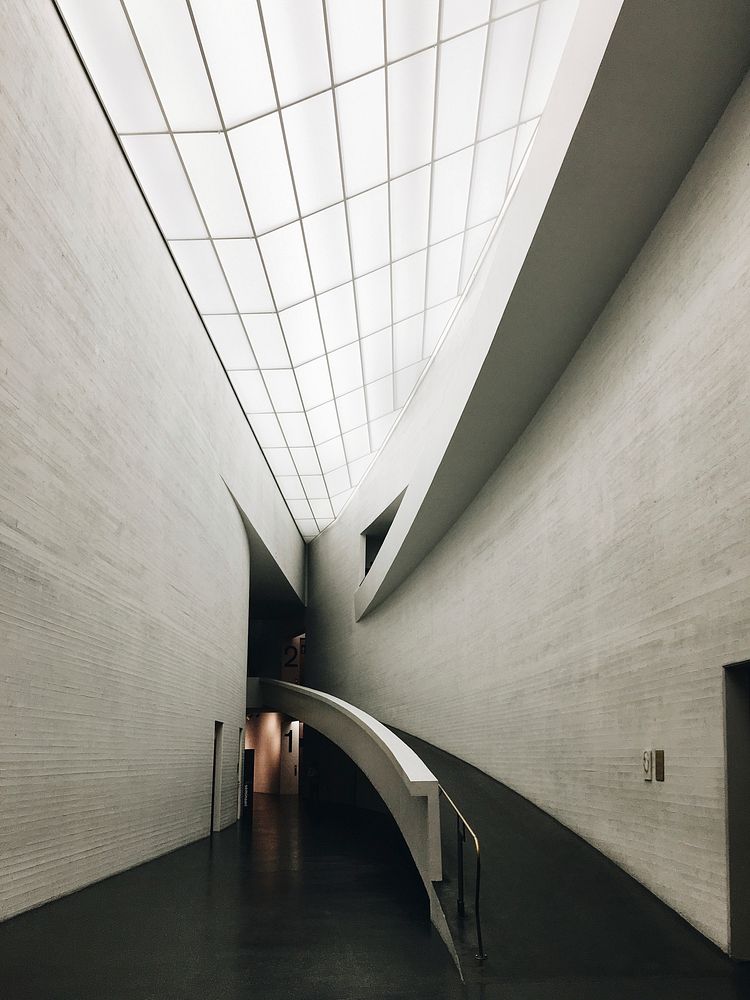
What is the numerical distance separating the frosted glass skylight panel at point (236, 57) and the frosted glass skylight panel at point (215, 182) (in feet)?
1.27

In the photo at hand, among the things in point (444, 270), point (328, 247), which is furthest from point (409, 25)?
point (444, 270)

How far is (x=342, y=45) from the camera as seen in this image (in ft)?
27.1

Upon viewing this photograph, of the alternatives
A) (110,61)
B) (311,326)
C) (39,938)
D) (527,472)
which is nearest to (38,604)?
(39,938)

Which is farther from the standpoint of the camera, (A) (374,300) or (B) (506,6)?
(A) (374,300)

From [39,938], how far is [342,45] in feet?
25.6

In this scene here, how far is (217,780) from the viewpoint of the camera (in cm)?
1448

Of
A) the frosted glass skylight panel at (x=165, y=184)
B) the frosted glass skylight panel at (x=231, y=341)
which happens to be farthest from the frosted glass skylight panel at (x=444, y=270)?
the frosted glass skylight panel at (x=165, y=184)

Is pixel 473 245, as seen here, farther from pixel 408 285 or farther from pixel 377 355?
pixel 377 355

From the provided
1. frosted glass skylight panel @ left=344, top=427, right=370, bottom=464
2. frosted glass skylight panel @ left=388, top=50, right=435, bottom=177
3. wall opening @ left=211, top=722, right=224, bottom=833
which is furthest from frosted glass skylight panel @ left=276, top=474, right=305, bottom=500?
frosted glass skylight panel @ left=388, top=50, right=435, bottom=177

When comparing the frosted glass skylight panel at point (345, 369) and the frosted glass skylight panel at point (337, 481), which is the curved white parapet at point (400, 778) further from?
the frosted glass skylight panel at point (345, 369)

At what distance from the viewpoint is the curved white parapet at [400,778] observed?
702 cm

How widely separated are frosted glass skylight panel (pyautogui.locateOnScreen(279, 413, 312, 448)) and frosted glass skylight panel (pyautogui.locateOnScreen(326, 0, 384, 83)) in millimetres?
8476

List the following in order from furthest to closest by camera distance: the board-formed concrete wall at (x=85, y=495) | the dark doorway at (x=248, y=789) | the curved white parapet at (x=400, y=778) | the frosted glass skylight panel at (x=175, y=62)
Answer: the dark doorway at (x=248, y=789) → the frosted glass skylight panel at (x=175, y=62) → the curved white parapet at (x=400, y=778) → the board-formed concrete wall at (x=85, y=495)

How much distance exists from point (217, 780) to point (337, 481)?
27.4 ft
